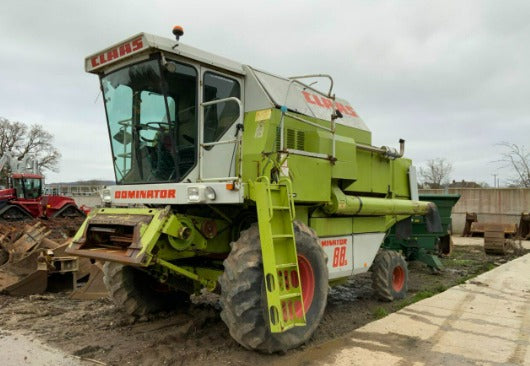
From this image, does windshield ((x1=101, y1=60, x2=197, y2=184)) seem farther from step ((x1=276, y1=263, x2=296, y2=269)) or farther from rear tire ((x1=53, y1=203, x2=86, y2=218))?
rear tire ((x1=53, y1=203, x2=86, y2=218))

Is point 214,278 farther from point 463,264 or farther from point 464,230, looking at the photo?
point 464,230

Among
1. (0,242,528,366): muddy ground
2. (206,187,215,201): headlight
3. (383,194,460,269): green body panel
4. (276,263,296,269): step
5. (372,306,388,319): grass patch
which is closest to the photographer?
(276,263,296,269): step

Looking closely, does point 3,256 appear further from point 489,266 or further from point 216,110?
point 489,266

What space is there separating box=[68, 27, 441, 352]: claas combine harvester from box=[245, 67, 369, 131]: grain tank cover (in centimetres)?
2

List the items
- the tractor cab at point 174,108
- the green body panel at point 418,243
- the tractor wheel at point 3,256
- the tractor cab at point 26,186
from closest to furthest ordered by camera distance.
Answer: the tractor cab at point 174,108 < the tractor wheel at point 3,256 < the green body panel at point 418,243 < the tractor cab at point 26,186

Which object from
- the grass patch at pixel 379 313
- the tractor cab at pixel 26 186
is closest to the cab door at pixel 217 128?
the grass patch at pixel 379 313

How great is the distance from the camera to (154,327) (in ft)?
17.9

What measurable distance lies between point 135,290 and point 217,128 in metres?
2.26

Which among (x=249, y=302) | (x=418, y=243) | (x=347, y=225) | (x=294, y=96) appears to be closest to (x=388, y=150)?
(x=347, y=225)

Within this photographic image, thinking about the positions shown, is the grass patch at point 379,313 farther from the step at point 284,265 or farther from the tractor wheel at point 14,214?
the tractor wheel at point 14,214

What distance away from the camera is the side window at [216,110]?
5.04m

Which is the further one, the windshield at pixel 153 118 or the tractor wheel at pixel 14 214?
the tractor wheel at pixel 14 214

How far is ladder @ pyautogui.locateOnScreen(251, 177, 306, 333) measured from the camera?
416cm

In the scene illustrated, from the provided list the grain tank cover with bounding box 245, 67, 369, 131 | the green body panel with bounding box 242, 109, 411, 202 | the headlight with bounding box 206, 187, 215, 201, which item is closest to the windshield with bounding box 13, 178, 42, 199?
the grain tank cover with bounding box 245, 67, 369, 131
